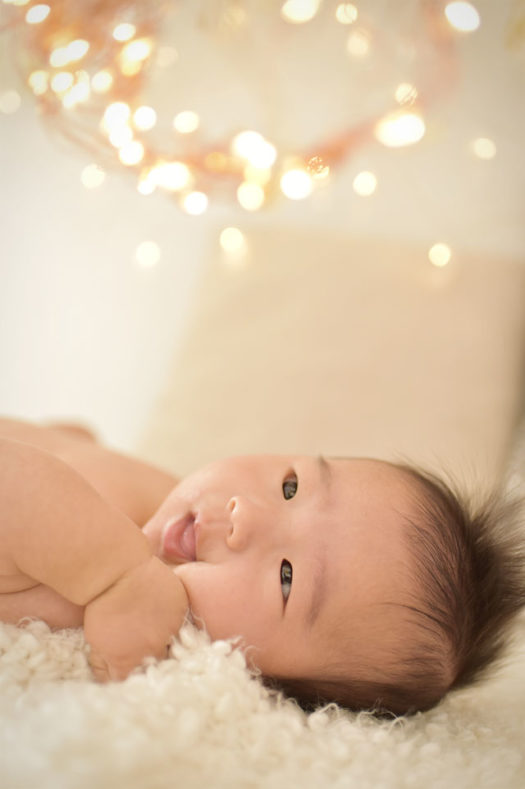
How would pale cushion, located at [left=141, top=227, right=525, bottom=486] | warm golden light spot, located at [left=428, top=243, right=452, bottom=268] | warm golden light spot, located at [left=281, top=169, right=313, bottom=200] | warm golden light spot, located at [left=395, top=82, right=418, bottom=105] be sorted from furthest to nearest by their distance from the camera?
warm golden light spot, located at [left=428, top=243, right=452, bottom=268] → pale cushion, located at [left=141, top=227, right=525, bottom=486] → warm golden light spot, located at [left=281, top=169, right=313, bottom=200] → warm golden light spot, located at [left=395, top=82, right=418, bottom=105]

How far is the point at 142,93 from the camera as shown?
4.31ft

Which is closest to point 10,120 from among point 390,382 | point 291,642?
point 390,382

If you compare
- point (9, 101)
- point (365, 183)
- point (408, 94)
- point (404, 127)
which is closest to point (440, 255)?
point (365, 183)

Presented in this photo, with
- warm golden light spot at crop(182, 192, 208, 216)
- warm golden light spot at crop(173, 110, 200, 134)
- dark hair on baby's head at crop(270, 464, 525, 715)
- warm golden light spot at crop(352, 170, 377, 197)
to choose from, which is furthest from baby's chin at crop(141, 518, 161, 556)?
warm golden light spot at crop(352, 170, 377, 197)

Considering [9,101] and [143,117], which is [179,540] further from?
[9,101]

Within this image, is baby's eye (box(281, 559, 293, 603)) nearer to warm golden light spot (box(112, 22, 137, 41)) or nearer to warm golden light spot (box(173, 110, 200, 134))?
warm golden light spot (box(112, 22, 137, 41))

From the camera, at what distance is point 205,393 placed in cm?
171

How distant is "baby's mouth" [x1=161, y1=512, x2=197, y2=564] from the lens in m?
0.99

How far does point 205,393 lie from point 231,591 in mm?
827

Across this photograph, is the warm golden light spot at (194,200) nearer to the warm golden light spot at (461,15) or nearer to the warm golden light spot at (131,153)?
the warm golden light spot at (131,153)

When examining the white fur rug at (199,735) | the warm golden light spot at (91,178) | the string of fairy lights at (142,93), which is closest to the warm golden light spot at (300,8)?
the string of fairy lights at (142,93)

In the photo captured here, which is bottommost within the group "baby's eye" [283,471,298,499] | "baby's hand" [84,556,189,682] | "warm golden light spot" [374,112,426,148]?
"baby's hand" [84,556,189,682]

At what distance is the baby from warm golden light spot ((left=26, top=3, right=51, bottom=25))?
0.54 metres

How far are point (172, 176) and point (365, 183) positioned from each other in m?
0.86
